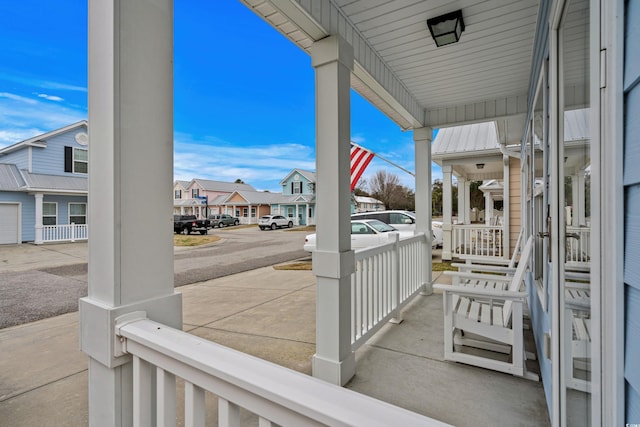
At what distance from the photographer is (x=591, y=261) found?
0.90m

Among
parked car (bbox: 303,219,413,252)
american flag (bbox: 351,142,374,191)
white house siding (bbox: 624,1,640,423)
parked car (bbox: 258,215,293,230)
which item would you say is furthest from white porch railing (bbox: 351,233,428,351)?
parked car (bbox: 258,215,293,230)

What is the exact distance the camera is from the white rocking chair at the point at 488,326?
7.87 ft

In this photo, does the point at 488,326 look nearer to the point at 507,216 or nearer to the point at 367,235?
the point at 507,216

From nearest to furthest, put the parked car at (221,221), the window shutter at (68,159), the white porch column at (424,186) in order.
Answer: the white porch column at (424,186)
the window shutter at (68,159)
the parked car at (221,221)

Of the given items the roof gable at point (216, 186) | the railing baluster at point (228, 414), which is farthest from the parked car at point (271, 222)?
the railing baluster at point (228, 414)

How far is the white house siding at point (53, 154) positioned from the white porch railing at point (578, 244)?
1877 cm

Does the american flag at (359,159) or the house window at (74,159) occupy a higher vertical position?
the house window at (74,159)

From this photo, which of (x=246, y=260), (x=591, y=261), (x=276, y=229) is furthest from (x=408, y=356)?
(x=276, y=229)

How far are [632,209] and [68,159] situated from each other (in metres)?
19.2

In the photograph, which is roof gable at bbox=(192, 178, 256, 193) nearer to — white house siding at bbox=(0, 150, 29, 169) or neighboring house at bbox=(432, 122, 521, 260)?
white house siding at bbox=(0, 150, 29, 169)

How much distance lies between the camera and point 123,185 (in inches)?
38.6

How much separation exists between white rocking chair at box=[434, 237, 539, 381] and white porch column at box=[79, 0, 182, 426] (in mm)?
2256

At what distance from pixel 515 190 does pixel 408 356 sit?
21.2 ft

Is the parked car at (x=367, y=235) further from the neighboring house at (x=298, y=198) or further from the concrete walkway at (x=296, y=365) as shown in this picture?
the neighboring house at (x=298, y=198)
